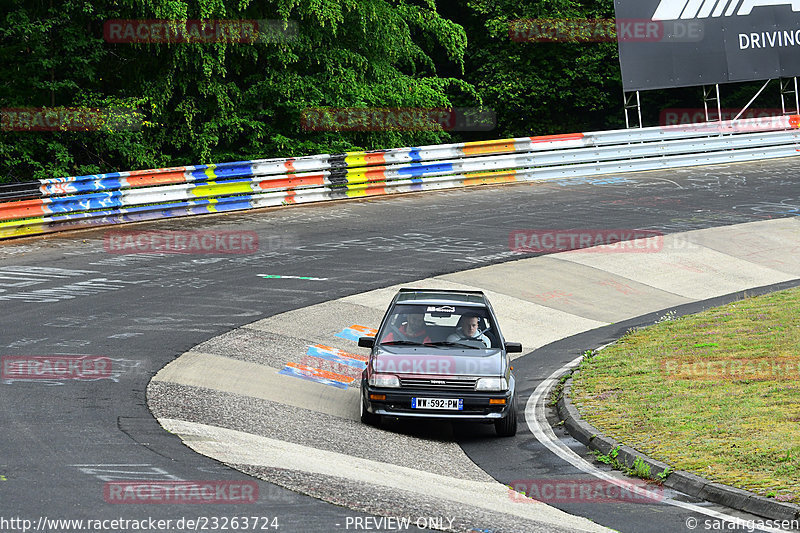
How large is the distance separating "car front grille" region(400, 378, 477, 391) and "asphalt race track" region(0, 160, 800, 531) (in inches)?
24.5

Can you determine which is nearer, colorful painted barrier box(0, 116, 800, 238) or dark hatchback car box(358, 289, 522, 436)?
dark hatchback car box(358, 289, 522, 436)

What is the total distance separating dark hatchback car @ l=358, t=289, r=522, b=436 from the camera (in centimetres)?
1102

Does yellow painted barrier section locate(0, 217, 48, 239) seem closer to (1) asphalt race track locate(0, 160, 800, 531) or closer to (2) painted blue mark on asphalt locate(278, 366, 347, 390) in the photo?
(1) asphalt race track locate(0, 160, 800, 531)

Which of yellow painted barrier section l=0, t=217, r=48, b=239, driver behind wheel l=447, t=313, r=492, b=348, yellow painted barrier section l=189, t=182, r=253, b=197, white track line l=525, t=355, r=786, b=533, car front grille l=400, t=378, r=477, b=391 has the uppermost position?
yellow painted barrier section l=189, t=182, r=253, b=197

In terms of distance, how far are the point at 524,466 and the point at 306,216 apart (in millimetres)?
14821

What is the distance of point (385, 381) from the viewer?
11055 millimetres

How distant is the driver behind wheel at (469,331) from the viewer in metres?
12.0

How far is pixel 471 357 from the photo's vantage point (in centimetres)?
1141

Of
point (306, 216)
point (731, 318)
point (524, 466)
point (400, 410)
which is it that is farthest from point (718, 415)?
point (306, 216)

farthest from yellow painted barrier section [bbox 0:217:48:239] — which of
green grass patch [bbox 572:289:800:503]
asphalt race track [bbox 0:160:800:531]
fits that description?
green grass patch [bbox 572:289:800:503]

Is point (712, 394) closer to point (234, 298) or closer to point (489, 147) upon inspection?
point (234, 298)

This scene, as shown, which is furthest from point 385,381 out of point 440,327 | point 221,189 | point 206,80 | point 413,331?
point 206,80

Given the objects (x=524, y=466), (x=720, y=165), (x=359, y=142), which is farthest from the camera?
(x=720, y=165)

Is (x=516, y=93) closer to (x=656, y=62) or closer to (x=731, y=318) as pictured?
(x=656, y=62)
